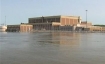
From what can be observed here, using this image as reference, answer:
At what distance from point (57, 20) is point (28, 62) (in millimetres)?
153863

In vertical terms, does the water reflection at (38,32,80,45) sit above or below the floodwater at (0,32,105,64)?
below

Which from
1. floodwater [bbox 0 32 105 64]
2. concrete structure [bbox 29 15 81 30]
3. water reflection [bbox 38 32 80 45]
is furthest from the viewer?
concrete structure [bbox 29 15 81 30]

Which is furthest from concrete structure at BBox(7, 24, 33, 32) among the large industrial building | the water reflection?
the water reflection

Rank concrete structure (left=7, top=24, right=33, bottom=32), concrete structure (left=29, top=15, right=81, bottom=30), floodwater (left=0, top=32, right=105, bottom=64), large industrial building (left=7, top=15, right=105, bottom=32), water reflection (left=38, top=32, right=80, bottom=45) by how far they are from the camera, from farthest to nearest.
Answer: concrete structure (left=7, top=24, right=33, bottom=32) → concrete structure (left=29, top=15, right=81, bottom=30) → large industrial building (left=7, top=15, right=105, bottom=32) → water reflection (left=38, top=32, right=80, bottom=45) → floodwater (left=0, top=32, right=105, bottom=64)

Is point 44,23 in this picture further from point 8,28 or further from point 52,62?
point 52,62

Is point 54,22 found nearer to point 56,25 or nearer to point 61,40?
point 56,25

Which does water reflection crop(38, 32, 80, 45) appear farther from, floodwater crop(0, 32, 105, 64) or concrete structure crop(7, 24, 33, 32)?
concrete structure crop(7, 24, 33, 32)

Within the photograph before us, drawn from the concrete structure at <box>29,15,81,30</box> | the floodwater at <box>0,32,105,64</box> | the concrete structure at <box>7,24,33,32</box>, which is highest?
the concrete structure at <box>29,15,81,30</box>

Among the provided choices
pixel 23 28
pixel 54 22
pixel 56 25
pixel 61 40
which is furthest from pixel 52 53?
pixel 23 28

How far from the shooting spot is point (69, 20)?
169 meters

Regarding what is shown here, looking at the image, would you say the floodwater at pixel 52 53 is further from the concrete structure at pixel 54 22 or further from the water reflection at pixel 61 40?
the concrete structure at pixel 54 22

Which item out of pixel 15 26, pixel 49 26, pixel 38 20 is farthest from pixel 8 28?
pixel 49 26

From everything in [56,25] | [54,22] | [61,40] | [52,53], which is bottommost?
[61,40]

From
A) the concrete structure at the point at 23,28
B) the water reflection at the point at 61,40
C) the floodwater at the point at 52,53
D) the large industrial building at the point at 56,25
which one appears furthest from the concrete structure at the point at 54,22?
the floodwater at the point at 52,53
